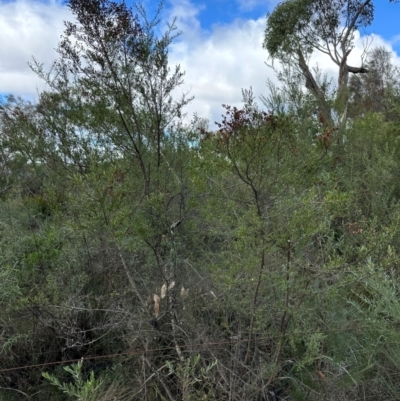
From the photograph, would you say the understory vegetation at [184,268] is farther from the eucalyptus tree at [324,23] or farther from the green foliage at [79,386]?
the eucalyptus tree at [324,23]

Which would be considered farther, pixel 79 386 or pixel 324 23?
pixel 324 23

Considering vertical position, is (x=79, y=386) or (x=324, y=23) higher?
(x=324, y=23)

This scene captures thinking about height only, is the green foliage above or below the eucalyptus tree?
below

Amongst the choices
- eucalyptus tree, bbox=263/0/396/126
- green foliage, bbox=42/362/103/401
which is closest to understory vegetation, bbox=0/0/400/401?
green foliage, bbox=42/362/103/401

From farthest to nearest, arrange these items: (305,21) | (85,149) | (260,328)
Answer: (305,21)
(85,149)
(260,328)

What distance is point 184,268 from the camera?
3.66m

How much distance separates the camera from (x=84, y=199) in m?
2.78

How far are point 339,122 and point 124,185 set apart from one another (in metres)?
4.84

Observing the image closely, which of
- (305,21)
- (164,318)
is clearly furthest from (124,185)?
(305,21)

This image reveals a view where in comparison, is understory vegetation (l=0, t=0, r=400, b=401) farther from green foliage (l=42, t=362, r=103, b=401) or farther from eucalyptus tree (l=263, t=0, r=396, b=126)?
eucalyptus tree (l=263, t=0, r=396, b=126)

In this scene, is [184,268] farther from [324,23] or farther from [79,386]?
[324,23]

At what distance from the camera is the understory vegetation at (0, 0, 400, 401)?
8.07ft

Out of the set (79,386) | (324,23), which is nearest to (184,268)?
(79,386)

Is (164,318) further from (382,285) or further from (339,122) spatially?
(339,122)
